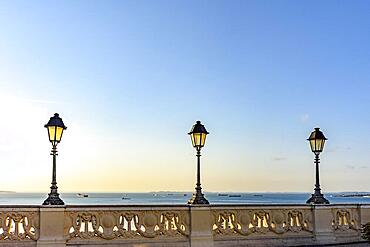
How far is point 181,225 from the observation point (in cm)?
1470

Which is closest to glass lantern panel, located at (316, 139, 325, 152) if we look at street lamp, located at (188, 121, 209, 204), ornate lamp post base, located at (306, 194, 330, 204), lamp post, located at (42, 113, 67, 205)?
ornate lamp post base, located at (306, 194, 330, 204)

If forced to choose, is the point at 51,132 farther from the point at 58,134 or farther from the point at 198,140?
the point at 198,140

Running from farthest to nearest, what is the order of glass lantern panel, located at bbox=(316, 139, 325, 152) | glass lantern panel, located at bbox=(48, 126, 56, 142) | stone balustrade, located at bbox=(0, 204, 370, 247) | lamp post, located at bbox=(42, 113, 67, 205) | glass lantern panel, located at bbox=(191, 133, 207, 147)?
glass lantern panel, located at bbox=(316, 139, 325, 152) < glass lantern panel, located at bbox=(191, 133, 207, 147) < glass lantern panel, located at bbox=(48, 126, 56, 142) < lamp post, located at bbox=(42, 113, 67, 205) < stone balustrade, located at bbox=(0, 204, 370, 247)

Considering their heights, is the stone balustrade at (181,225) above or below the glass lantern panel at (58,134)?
below

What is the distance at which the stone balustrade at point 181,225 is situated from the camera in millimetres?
13406

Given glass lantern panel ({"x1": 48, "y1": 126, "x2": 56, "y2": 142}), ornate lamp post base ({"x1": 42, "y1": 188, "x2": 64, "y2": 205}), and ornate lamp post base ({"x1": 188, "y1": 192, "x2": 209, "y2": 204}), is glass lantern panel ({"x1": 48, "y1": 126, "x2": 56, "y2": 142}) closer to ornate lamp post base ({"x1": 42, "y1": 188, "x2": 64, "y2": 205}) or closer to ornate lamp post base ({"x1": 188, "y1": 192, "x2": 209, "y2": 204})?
ornate lamp post base ({"x1": 42, "y1": 188, "x2": 64, "y2": 205})

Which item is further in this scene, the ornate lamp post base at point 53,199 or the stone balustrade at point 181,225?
the ornate lamp post base at point 53,199

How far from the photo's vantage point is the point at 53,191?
13844 mm

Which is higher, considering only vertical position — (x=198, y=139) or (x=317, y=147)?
(x=198, y=139)

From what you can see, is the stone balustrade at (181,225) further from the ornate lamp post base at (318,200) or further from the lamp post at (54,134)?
the lamp post at (54,134)

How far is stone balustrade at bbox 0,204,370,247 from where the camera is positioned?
1341 centimetres

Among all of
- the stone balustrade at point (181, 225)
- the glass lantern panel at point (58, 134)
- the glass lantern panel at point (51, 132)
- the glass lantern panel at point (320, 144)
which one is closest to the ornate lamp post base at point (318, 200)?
the stone balustrade at point (181, 225)

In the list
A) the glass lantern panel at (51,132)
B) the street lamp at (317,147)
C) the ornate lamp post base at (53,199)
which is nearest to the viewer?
the ornate lamp post base at (53,199)

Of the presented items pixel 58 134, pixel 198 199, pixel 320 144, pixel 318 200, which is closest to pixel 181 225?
pixel 198 199
